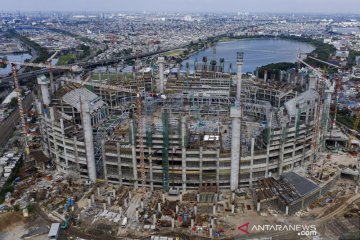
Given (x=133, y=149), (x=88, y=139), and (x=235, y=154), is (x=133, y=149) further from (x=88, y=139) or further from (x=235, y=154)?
(x=235, y=154)

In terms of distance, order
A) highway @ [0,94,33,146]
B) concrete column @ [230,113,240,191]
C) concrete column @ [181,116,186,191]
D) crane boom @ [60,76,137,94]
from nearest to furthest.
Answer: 1. concrete column @ [230,113,240,191]
2. concrete column @ [181,116,186,191]
3. crane boom @ [60,76,137,94]
4. highway @ [0,94,33,146]

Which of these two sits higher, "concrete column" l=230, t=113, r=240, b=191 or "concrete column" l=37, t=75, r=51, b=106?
Result: "concrete column" l=37, t=75, r=51, b=106

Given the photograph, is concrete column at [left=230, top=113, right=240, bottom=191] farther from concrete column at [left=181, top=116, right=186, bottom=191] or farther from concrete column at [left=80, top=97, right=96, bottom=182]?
concrete column at [left=80, top=97, right=96, bottom=182]

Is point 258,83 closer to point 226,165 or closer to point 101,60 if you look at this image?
point 226,165

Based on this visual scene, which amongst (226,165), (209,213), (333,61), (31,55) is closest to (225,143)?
(226,165)

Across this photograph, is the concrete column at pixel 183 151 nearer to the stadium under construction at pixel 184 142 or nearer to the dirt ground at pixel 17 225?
the stadium under construction at pixel 184 142

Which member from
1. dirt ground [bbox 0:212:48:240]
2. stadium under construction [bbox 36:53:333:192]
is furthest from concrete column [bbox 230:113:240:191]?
dirt ground [bbox 0:212:48:240]

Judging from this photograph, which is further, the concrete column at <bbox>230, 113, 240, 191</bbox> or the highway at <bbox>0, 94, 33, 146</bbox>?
the highway at <bbox>0, 94, 33, 146</bbox>

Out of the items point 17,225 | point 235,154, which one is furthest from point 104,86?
point 235,154

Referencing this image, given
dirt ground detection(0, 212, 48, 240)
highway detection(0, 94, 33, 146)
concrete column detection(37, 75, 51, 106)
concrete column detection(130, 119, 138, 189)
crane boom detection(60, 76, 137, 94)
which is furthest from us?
highway detection(0, 94, 33, 146)
